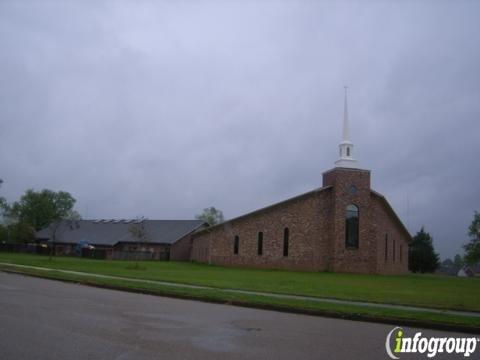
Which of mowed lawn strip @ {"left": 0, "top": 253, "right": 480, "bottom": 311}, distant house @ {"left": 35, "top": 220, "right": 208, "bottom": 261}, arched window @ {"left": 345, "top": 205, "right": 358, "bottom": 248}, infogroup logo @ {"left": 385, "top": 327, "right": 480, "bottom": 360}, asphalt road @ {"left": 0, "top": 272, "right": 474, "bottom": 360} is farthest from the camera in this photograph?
distant house @ {"left": 35, "top": 220, "right": 208, "bottom": 261}

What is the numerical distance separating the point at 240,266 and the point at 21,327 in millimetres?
38686

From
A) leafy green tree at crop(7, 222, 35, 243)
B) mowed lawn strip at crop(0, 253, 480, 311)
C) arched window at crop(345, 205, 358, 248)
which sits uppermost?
arched window at crop(345, 205, 358, 248)

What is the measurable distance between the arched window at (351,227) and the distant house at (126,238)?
87.0 feet

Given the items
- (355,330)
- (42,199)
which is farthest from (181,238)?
(355,330)

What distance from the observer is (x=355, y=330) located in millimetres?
12438

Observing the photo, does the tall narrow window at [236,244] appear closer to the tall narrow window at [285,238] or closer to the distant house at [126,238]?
the tall narrow window at [285,238]

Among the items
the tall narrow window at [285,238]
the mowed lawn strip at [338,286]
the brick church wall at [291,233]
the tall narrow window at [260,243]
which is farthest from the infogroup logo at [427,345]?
the tall narrow window at [260,243]

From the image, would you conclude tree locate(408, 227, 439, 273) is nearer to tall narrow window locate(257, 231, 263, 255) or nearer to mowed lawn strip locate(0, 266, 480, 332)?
tall narrow window locate(257, 231, 263, 255)

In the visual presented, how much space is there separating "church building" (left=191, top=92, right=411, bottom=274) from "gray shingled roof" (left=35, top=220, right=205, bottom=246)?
874 inches

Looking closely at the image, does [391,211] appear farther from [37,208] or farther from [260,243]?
[37,208]

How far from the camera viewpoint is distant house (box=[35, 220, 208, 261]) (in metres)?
68.8

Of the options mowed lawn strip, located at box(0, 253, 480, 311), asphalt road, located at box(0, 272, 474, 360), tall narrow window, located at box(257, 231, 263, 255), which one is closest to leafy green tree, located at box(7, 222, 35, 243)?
tall narrow window, located at box(257, 231, 263, 255)

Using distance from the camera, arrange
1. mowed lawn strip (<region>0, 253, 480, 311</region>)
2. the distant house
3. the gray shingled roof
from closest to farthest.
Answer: mowed lawn strip (<region>0, 253, 480, 311</region>)
the distant house
the gray shingled roof

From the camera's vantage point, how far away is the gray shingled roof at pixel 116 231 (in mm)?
71438
